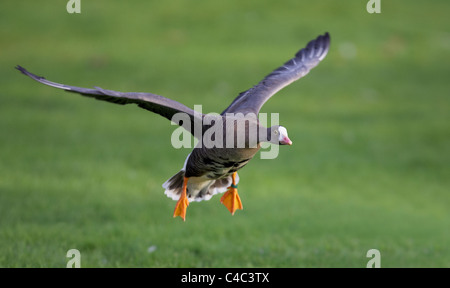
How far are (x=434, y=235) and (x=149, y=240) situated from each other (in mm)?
4738

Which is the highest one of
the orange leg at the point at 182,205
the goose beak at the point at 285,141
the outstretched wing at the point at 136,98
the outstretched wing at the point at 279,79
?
the outstretched wing at the point at 279,79

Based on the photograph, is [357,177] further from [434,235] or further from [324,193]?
[434,235]

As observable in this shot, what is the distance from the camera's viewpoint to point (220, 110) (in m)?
15.1

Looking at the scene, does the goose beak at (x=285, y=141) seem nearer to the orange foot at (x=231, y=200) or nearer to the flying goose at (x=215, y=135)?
the flying goose at (x=215, y=135)

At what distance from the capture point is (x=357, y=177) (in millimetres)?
13102

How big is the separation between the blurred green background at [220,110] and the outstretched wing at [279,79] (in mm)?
2007

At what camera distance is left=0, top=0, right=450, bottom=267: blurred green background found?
8.48m

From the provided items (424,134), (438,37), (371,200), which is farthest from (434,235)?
(438,37)

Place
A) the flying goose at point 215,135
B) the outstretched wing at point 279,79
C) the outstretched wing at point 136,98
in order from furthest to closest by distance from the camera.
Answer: the outstretched wing at point 279,79 < the flying goose at point 215,135 < the outstretched wing at point 136,98

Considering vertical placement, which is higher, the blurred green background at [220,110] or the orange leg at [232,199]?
the blurred green background at [220,110]

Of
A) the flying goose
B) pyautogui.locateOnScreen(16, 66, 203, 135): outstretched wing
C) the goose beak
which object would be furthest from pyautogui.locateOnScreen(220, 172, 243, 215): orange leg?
the goose beak

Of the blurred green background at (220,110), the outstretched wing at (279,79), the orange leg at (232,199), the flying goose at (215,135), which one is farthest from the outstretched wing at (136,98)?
the blurred green background at (220,110)

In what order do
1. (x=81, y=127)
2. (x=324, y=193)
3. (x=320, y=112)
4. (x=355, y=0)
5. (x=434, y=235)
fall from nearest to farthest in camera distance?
(x=434, y=235)
(x=324, y=193)
(x=81, y=127)
(x=320, y=112)
(x=355, y=0)

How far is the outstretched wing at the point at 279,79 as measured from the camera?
270 inches
